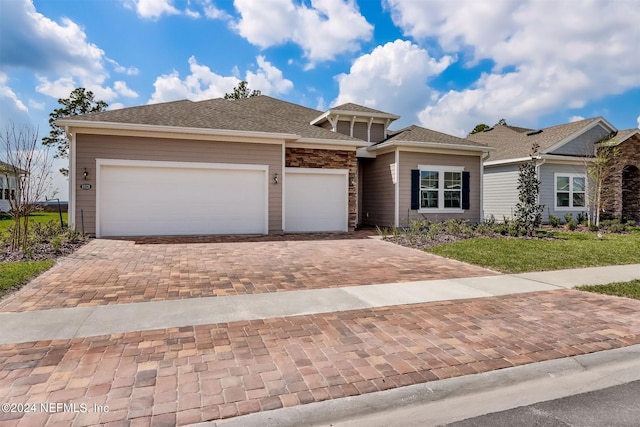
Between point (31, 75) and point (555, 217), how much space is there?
77.8ft

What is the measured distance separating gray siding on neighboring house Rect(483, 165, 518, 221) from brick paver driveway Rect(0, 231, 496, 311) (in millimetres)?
11129

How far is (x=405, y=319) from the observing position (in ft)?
15.8

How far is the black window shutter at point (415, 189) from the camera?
1630 cm

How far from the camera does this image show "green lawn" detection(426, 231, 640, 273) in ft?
28.5

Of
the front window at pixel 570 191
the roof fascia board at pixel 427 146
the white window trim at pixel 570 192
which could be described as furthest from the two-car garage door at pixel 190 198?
the front window at pixel 570 191

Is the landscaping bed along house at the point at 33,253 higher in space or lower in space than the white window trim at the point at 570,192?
lower

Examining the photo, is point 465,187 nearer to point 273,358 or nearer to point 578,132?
point 578,132

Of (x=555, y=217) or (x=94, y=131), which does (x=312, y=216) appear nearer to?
(x=94, y=131)

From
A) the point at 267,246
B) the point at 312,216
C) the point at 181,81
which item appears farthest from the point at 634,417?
the point at 181,81

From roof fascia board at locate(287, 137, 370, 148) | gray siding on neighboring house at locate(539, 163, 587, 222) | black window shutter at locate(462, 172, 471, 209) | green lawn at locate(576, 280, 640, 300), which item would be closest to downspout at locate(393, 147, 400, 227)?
roof fascia board at locate(287, 137, 370, 148)

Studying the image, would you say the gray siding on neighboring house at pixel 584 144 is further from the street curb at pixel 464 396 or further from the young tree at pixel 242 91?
the young tree at pixel 242 91

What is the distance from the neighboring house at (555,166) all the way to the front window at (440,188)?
4.10m

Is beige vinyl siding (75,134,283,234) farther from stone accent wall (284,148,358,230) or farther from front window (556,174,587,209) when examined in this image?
front window (556,174,587,209)

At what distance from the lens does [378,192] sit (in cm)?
1766
